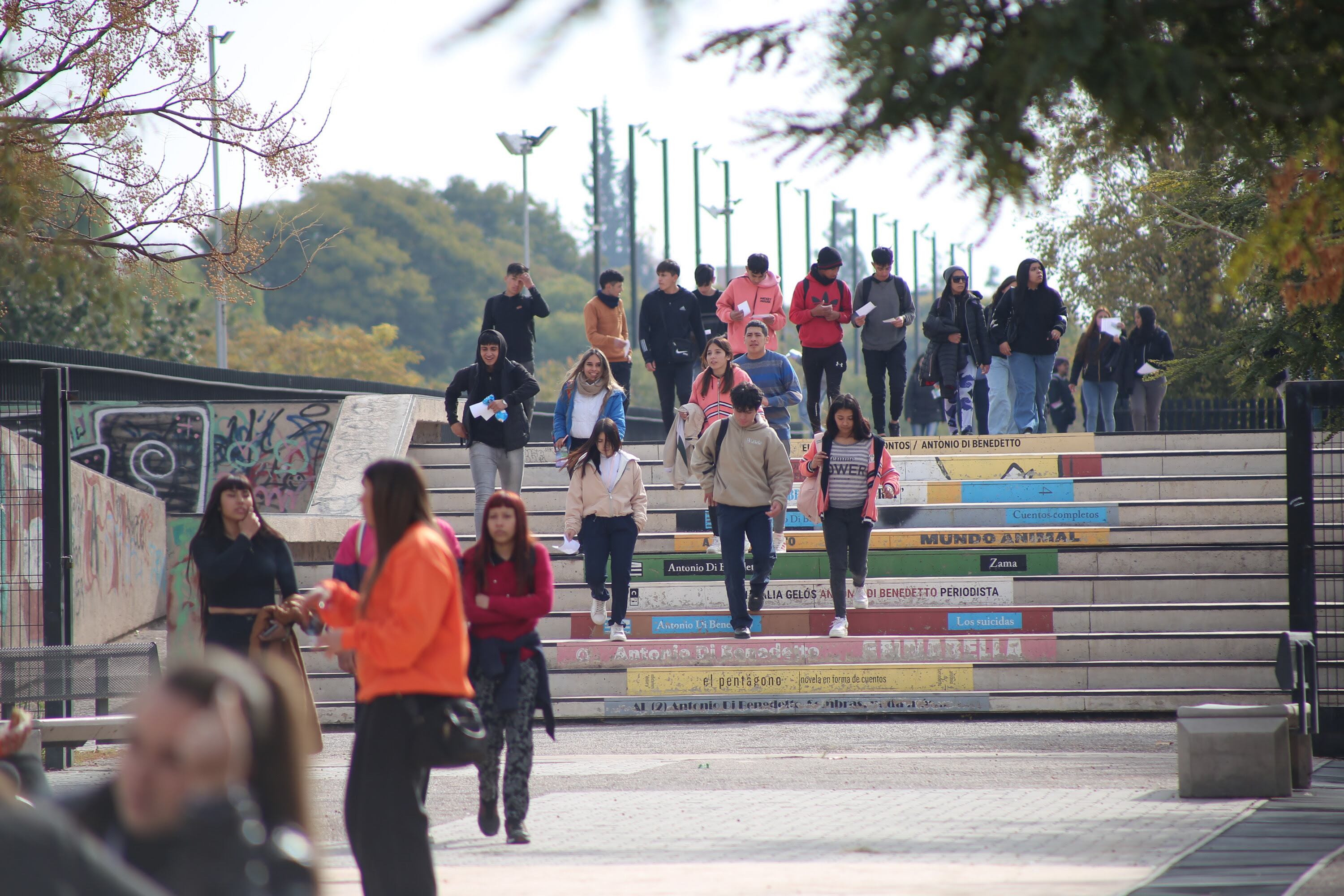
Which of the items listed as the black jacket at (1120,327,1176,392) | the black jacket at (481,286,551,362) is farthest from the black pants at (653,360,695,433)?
the black jacket at (1120,327,1176,392)

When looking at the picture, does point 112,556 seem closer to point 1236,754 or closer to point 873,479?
point 873,479

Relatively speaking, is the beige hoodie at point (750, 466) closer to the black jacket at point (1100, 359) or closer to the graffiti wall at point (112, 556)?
the graffiti wall at point (112, 556)

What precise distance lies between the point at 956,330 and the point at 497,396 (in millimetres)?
5792

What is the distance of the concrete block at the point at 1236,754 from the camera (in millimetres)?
7891

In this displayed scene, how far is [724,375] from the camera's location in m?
13.4

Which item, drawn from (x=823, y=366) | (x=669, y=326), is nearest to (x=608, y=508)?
(x=669, y=326)

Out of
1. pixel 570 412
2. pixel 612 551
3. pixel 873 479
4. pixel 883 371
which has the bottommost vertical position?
pixel 612 551

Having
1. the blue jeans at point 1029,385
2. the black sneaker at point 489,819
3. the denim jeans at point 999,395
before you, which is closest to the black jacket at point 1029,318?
the blue jeans at point 1029,385

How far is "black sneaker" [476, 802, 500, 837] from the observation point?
700cm

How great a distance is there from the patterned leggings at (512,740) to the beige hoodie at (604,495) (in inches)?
193

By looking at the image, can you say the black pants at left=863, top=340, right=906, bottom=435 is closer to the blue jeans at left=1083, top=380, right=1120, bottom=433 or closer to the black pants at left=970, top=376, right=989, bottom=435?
the black pants at left=970, top=376, right=989, bottom=435

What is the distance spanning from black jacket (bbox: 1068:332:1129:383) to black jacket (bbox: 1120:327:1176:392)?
0.06 metres

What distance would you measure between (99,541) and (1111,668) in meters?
9.13

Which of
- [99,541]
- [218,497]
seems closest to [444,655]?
[218,497]
